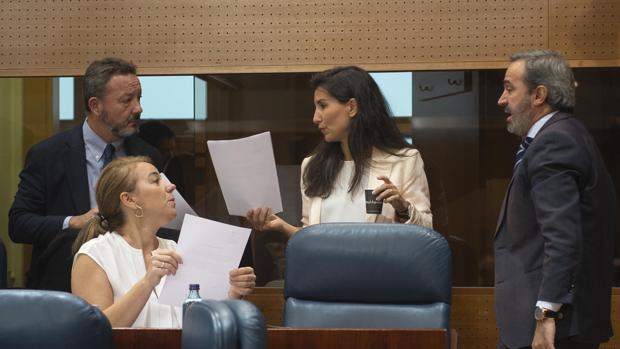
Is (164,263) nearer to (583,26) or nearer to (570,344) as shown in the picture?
(570,344)

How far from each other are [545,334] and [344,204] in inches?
45.6

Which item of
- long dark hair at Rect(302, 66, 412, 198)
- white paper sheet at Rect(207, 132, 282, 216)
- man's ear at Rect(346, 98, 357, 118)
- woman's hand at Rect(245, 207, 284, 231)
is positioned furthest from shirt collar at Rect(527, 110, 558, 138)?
woman's hand at Rect(245, 207, 284, 231)

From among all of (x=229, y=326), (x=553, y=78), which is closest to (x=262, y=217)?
(x=553, y=78)

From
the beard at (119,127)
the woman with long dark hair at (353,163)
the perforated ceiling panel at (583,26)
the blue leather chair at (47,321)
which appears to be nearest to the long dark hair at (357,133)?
the woman with long dark hair at (353,163)

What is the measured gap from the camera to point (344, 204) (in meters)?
4.11

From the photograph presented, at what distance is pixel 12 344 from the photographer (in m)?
2.10

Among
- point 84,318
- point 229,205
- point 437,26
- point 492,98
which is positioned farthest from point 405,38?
point 84,318

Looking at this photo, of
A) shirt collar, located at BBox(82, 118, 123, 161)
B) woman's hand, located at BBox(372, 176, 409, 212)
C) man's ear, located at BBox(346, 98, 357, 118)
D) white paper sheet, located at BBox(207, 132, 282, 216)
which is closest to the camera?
woman's hand, located at BBox(372, 176, 409, 212)

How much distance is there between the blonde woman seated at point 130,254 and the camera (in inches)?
123

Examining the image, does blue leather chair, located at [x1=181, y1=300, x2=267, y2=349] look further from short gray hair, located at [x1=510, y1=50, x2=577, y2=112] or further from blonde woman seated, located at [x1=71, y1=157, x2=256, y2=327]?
short gray hair, located at [x1=510, y1=50, x2=577, y2=112]

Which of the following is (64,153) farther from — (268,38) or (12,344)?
(12,344)

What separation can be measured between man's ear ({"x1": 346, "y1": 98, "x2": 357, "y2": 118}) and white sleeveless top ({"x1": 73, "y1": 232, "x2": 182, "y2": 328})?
123 centimetres

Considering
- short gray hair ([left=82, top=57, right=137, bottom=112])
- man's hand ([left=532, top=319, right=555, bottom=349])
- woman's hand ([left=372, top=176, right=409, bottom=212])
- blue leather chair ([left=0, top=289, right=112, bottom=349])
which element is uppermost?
short gray hair ([left=82, top=57, right=137, bottom=112])

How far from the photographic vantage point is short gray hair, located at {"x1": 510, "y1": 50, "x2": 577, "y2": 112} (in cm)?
352
